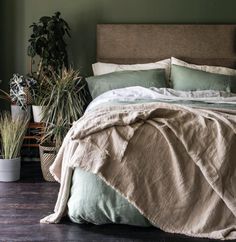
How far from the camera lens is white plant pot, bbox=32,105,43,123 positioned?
419 cm

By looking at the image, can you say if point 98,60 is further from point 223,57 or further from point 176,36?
point 223,57

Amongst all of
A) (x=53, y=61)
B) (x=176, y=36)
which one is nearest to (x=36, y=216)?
(x=53, y=61)

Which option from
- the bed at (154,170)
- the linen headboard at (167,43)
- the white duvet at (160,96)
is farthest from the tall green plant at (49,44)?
Result: the bed at (154,170)

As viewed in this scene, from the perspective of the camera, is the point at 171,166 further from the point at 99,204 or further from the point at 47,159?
the point at 47,159

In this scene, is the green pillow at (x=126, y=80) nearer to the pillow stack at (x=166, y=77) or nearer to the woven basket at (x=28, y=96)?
Answer: the pillow stack at (x=166, y=77)

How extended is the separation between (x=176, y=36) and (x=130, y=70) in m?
0.64

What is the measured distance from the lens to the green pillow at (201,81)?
13.8ft

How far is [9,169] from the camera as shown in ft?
12.3

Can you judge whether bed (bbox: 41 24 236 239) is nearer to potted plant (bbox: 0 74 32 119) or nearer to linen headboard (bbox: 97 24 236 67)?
potted plant (bbox: 0 74 32 119)

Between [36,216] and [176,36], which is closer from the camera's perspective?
[36,216]

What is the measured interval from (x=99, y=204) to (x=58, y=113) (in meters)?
1.51

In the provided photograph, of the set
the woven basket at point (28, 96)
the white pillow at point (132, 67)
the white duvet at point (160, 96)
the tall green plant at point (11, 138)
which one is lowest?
the tall green plant at point (11, 138)

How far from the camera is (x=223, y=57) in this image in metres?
4.66

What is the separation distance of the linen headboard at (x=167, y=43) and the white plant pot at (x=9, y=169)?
1566 millimetres
